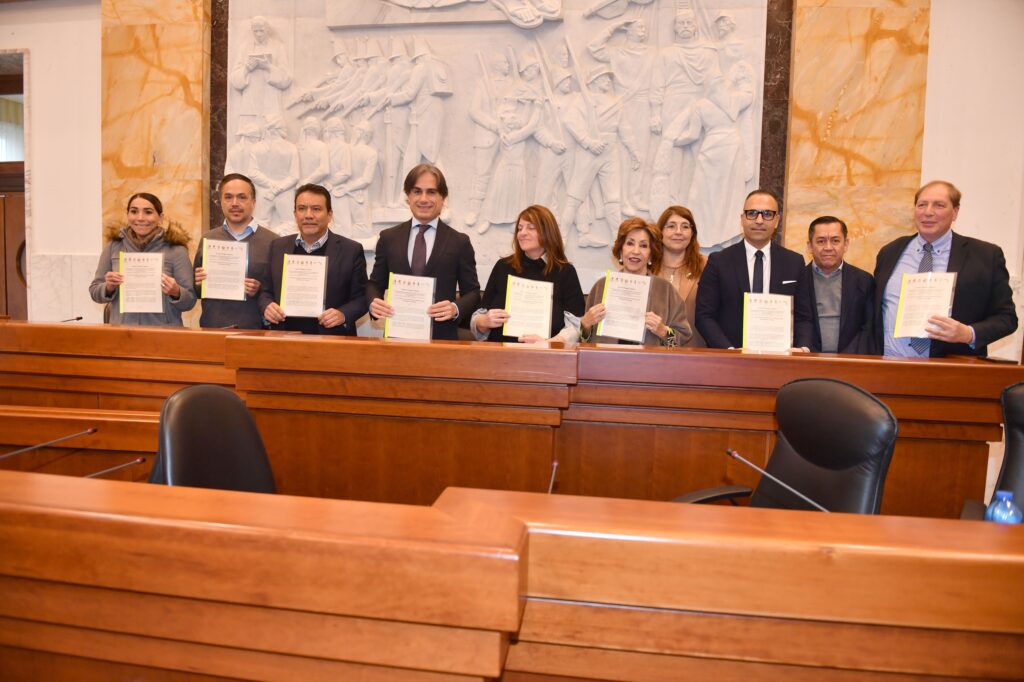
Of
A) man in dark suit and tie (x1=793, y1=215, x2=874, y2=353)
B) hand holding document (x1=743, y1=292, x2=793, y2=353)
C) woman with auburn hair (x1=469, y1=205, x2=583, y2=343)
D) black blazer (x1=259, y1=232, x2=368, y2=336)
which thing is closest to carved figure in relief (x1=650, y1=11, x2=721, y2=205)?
man in dark suit and tie (x1=793, y1=215, x2=874, y2=353)

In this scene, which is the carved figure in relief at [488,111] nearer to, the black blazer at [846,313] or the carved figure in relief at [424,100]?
the carved figure in relief at [424,100]

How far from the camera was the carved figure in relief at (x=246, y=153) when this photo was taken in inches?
231

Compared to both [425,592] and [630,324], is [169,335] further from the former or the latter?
[425,592]

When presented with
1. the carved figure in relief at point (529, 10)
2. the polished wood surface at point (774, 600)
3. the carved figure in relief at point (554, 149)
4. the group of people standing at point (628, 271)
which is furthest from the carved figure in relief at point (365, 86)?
the polished wood surface at point (774, 600)

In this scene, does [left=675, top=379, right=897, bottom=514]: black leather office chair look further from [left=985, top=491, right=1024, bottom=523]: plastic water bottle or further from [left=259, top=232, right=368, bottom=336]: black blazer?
[left=259, top=232, right=368, bottom=336]: black blazer

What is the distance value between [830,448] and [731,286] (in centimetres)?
178

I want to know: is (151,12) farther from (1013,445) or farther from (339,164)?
(1013,445)

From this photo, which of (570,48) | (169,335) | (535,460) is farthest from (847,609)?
(570,48)

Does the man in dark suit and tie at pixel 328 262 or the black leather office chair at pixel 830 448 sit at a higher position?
the man in dark suit and tie at pixel 328 262

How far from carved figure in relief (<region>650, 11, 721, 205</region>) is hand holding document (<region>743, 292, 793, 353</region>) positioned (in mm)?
2835

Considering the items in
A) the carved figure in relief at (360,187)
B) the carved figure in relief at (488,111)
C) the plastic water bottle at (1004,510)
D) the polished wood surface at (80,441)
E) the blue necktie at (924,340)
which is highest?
the carved figure in relief at (488,111)

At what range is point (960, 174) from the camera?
5.12 m

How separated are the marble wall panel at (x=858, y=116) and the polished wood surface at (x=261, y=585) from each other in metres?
5.05

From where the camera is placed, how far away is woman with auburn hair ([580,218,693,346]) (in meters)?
3.18
